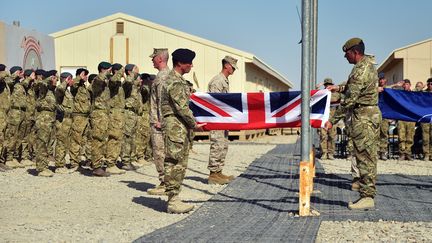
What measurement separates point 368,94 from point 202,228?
3.13 meters

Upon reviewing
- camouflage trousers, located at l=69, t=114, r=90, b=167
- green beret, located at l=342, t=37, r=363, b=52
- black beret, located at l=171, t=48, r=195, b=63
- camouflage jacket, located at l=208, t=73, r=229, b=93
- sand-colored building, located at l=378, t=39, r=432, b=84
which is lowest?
camouflage trousers, located at l=69, t=114, r=90, b=167

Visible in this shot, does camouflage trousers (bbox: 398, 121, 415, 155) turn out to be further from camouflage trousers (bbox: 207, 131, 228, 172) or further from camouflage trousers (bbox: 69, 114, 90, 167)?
camouflage trousers (bbox: 69, 114, 90, 167)

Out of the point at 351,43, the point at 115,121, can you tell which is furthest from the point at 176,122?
the point at 115,121

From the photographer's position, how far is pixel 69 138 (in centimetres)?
1352

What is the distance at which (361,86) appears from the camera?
8641 millimetres

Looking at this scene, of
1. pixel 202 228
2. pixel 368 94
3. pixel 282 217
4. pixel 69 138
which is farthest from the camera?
pixel 69 138

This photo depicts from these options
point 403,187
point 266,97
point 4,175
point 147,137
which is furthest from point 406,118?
point 4,175

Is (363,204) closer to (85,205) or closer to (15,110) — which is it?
(85,205)

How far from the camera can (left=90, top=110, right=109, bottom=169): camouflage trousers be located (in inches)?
499

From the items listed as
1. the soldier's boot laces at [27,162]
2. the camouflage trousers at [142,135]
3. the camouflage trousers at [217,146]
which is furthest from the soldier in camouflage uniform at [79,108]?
the camouflage trousers at [217,146]

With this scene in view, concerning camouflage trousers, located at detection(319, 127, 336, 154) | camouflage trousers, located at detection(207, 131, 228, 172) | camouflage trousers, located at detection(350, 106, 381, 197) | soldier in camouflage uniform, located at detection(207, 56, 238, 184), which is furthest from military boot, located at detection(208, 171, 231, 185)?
camouflage trousers, located at detection(319, 127, 336, 154)

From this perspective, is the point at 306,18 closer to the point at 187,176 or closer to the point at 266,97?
the point at 266,97

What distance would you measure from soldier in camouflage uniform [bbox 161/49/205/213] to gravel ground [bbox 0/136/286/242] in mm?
565

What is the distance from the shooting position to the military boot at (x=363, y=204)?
27.5 feet
